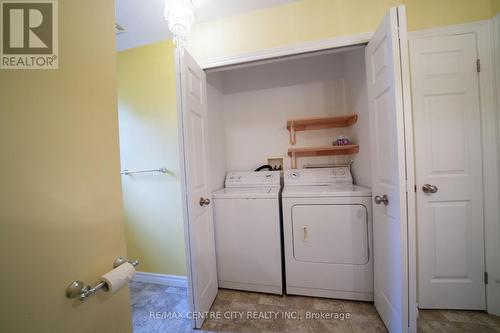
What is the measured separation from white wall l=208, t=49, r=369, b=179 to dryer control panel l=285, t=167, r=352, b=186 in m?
0.22

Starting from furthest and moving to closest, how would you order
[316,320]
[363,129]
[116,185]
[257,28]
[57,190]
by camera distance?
[363,129] → [257,28] → [316,320] → [116,185] → [57,190]

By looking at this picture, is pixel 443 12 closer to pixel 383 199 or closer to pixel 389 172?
pixel 389 172

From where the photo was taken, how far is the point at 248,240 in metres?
1.68

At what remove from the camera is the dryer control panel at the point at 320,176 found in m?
1.92

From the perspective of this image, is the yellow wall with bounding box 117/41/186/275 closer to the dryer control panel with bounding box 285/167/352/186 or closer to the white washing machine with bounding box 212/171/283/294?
the white washing machine with bounding box 212/171/283/294

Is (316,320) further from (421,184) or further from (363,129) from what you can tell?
(363,129)

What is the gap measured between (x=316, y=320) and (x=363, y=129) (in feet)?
5.58

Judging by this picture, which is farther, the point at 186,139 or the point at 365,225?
the point at 365,225

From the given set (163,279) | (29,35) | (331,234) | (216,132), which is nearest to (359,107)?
(331,234)

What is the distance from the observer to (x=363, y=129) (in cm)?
172

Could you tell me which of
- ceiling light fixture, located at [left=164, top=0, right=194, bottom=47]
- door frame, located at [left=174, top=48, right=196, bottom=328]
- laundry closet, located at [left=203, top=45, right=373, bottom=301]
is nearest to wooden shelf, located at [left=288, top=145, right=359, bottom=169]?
laundry closet, located at [left=203, top=45, right=373, bottom=301]

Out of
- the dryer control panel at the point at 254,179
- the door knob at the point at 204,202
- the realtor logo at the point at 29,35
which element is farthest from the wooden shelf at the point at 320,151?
the realtor logo at the point at 29,35

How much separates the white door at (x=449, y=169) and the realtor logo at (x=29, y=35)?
2.03 m

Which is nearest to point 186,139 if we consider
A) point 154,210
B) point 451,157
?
point 154,210
